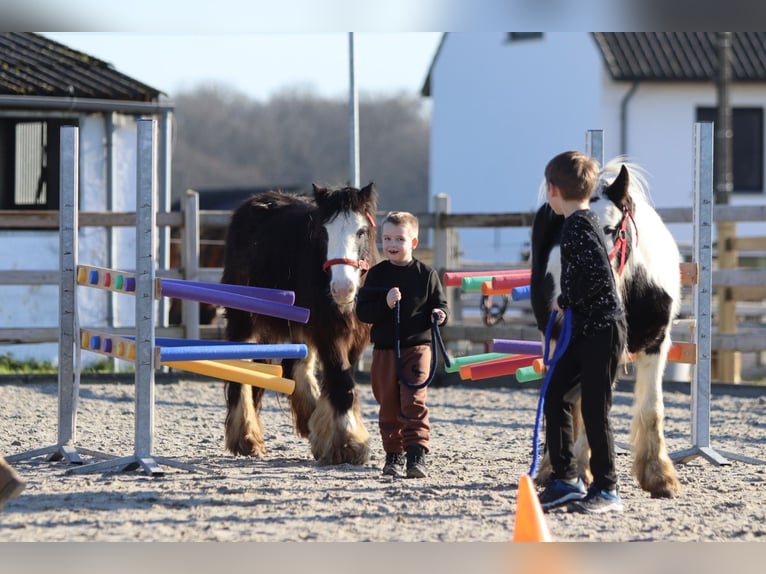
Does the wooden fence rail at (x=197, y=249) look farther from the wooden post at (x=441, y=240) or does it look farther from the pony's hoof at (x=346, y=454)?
the pony's hoof at (x=346, y=454)

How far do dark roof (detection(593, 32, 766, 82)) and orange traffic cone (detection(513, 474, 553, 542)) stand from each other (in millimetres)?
21214

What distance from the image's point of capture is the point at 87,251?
14.2 metres

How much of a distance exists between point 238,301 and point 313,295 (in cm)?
62

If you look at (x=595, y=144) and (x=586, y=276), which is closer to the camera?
(x=586, y=276)

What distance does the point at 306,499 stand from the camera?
542cm

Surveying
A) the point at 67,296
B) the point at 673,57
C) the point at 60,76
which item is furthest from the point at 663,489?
the point at 673,57

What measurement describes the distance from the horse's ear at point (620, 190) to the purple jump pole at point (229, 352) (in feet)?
5.84

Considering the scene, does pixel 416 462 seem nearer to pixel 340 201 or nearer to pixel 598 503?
pixel 598 503

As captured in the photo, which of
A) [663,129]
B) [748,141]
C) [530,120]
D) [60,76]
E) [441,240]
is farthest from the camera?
[530,120]

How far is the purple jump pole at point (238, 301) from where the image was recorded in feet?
20.3

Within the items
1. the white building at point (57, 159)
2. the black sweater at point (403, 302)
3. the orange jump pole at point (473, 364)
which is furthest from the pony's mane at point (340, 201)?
the white building at point (57, 159)

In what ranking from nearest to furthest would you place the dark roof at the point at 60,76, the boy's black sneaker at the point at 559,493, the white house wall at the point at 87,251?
the boy's black sneaker at the point at 559,493, the white house wall at the point at 87,251, the dark roof at the point at 60,76

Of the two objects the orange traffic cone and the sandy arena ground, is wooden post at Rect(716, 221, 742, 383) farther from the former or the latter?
the orange traffic cone

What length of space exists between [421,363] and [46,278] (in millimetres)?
6170
